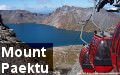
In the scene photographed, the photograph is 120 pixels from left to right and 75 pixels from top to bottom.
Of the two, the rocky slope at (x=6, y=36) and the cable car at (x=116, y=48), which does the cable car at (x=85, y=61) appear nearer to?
the cable car at (x=116, y=48)

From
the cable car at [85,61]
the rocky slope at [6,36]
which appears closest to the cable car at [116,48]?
the cable car at [85,61]

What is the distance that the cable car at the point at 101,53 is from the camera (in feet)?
71.1

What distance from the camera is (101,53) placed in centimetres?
2236

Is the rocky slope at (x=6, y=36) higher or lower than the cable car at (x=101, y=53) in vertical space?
lower

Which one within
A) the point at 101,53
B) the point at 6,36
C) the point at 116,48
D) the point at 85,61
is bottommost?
the point at 6,36

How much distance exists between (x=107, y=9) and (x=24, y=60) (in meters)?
21.8

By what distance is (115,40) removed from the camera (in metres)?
16.9

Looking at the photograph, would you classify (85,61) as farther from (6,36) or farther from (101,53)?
(6,36)

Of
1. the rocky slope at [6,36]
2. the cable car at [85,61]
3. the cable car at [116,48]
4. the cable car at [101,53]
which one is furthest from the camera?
the rocky slope at [6,36]

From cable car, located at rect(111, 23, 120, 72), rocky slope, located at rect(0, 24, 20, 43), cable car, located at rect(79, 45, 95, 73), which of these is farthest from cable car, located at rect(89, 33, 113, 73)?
rocky slope, located at rect(0, 24, 20, 43)

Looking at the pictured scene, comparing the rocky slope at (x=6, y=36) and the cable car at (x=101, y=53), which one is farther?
the rocky slope at (x=6, y=36)

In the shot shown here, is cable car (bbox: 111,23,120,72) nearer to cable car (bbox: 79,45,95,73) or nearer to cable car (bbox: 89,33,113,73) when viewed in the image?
cable car (bbox: 89,33,113,73)

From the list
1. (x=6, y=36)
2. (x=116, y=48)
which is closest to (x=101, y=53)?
(x=116, y=48)

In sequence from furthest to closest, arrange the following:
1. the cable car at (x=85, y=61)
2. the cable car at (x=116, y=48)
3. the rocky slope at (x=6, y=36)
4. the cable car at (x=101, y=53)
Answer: the rocky slope at (x=6, y=36) < the cable car at (x=85, y=61) < the cable car at (x=101, y=53) < the cable car at (x=116, y=48)
